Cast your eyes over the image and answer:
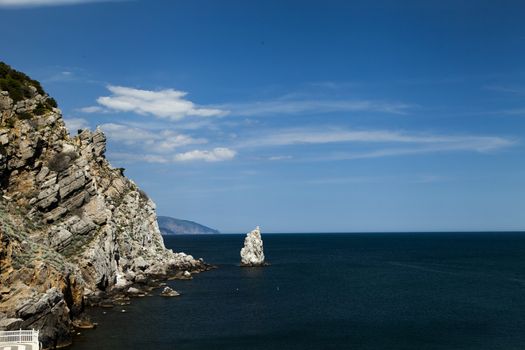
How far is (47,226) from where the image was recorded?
270 feet

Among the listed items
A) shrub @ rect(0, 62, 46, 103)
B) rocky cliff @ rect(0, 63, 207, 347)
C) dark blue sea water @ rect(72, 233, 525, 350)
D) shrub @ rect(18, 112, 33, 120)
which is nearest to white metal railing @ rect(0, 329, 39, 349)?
rocky cliff @ rect(0, 63, 207, 347)

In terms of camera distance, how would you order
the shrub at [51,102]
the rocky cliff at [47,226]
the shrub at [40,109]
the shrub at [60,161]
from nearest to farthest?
the rocky cliff at [47,226] → the shrub at [60,161] → the shrub at [40,109] → the shrub at [51,102]

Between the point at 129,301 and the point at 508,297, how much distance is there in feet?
240

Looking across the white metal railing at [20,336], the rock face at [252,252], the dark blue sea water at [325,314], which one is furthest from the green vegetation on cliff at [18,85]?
the rock face at [252,252]

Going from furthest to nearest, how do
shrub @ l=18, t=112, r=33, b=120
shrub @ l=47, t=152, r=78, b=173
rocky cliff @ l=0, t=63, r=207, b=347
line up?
shrub @ l=47, t=152, r=78, b=173 → shrub @ l=18, t=112, r=33, b=120 → rocky cliff @ l=0, t=63, r=207, b=347

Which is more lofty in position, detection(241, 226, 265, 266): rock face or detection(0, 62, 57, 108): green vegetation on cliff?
detection(0, 62, 57, 108): green vegetation on cliff

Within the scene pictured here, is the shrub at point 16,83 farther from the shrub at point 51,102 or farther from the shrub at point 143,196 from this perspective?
the shrub at point 143,196

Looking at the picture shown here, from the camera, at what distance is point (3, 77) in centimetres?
9381

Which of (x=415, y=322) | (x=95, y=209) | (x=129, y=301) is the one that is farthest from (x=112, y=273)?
(x=415, y=322)

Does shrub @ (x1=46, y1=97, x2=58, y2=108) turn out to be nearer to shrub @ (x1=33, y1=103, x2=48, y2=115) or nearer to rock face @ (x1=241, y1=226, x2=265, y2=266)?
shrub @ (x1=33, y1=103, x2=48, y2=115)

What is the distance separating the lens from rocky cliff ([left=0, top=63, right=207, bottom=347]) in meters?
57.5

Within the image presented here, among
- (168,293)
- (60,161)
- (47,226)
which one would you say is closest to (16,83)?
(60,161)

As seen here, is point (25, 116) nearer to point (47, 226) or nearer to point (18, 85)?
point (18, 85)

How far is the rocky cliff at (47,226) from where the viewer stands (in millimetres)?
57547
